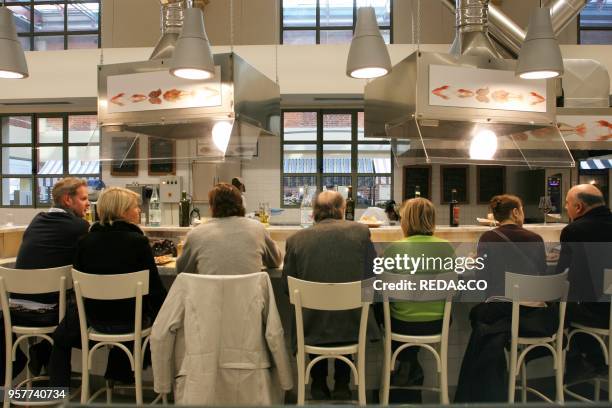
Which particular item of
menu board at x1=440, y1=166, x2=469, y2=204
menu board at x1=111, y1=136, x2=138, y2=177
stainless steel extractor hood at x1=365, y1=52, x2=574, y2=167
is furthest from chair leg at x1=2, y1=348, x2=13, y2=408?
menu board at x1=440, y1=166, x2=469, y2=204

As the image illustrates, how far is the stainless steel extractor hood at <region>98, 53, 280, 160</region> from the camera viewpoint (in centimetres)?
269

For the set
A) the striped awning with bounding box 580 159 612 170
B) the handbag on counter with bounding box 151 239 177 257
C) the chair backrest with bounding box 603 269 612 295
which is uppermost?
the striped awning with bounding box 580 159 612 170

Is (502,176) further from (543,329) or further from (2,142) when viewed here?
(2,142)

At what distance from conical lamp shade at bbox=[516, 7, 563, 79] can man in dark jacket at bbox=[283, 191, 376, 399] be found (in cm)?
128

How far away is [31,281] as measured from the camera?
2338 millimetres

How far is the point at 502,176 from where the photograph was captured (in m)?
6.93

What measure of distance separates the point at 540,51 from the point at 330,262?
5.33 ft

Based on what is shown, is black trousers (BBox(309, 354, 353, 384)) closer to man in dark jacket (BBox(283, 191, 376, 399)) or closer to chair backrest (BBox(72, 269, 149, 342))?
man in dark jacket (BBox(283, 191, 376, 399))

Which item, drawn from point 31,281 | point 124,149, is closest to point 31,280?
point 31,281

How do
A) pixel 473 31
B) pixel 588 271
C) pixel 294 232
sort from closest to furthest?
pixel 588 271 < pixel 473 31 < pixel 294 232

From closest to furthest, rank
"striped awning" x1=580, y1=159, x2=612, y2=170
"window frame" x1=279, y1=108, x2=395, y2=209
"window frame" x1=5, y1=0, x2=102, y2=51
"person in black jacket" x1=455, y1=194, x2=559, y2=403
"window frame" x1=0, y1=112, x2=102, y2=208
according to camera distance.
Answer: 1. "person in black jacket" x1=455, y1=194, x2=559, y2=403
2. "striped awning" x1=580, y1=159, x2=612, y2=170
3. "window frame" x1=279, y1=108, x2=395, y2=209
4. "window frame" x1=0, y1=112, x2=102, y2=208
5. "window frame" x1=5, y1=0, x2=102, y2=51

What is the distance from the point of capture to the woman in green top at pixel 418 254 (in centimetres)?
232

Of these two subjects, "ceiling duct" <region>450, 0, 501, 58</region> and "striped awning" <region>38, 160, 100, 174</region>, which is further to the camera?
"striped awning" <region>38, 160, 100, 174</region>

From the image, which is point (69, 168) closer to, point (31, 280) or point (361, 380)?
point (31, 280)
